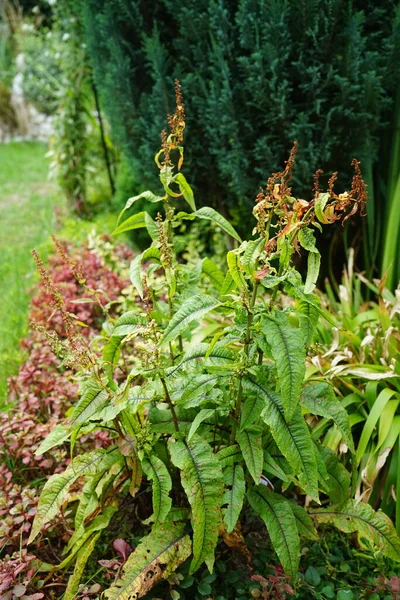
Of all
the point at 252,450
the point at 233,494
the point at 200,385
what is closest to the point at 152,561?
the point at 233,494

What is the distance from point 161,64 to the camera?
3367 mm

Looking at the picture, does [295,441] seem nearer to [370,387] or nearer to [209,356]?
[209,356]

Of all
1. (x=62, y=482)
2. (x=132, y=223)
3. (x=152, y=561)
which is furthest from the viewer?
(x=132, y=223)

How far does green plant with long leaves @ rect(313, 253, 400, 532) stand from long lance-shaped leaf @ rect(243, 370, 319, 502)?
444mm

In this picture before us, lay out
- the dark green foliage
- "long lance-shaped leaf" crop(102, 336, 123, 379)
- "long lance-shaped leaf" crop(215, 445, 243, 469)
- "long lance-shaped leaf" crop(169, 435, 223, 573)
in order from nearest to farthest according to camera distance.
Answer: "long lance-shaped leaf" crop(169, 435, 223, 573)
"long lance-shaped leaf" crop(215, 445, 243, 469)
"long lance-shaped leaf" crop(102, 336, 123, 379)
the dark green foliage

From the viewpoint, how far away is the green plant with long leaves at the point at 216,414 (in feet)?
5.03

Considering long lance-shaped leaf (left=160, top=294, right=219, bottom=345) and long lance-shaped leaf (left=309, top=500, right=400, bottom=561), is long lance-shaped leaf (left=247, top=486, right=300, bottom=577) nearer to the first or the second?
long lance-shaped leaf (left=309, top=500, right=400, bottom=561)

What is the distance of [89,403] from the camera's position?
5.63ft

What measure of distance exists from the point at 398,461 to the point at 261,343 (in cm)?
93

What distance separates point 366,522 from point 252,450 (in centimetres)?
54

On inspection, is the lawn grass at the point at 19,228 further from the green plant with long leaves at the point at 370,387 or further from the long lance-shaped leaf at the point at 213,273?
the green plant with long leaves at the point at 370,387

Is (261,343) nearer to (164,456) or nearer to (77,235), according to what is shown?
(164,456)

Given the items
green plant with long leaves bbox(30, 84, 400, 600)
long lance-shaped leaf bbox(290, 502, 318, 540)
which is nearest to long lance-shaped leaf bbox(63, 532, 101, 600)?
green plant with long leaves bbox(30, 84, 400, 600)

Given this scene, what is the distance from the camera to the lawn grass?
12.2 ft
